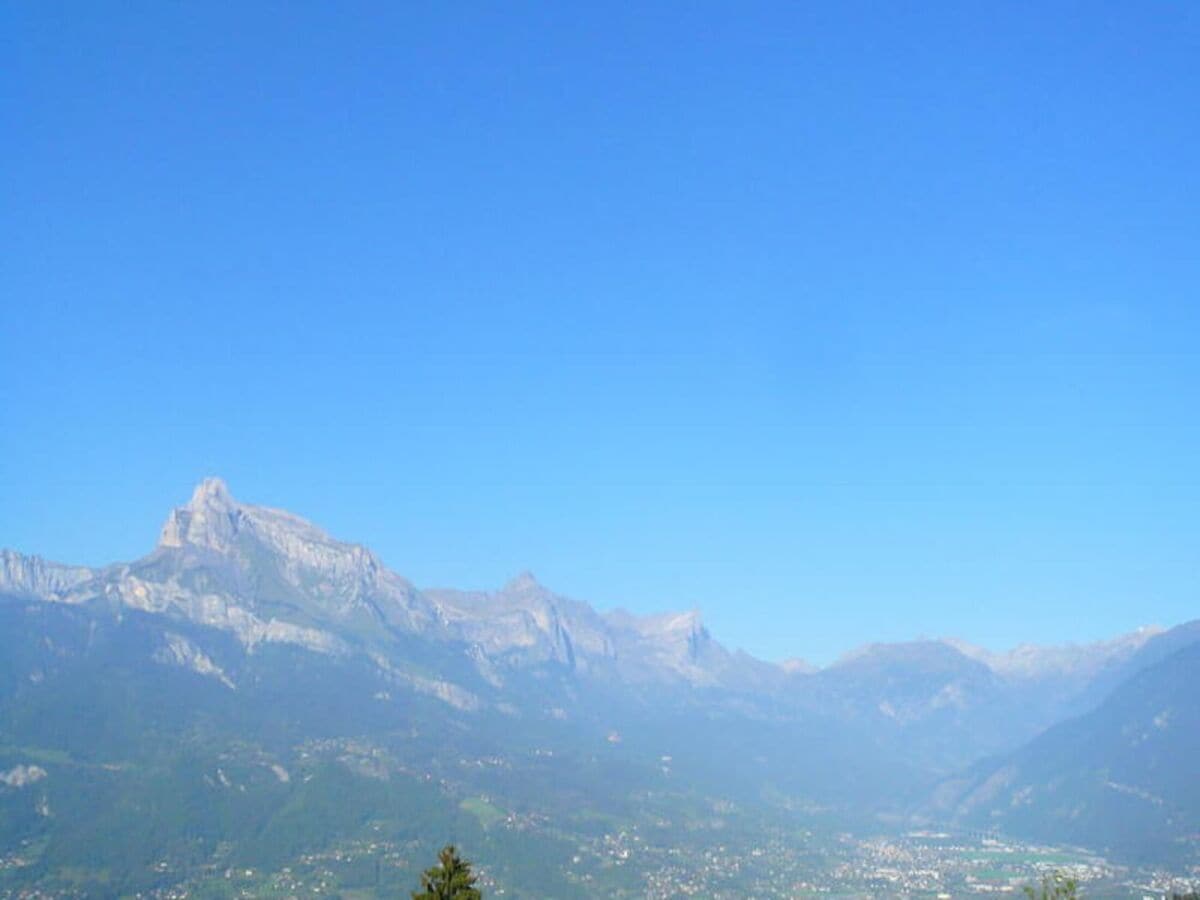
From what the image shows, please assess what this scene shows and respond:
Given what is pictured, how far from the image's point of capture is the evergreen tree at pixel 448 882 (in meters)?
45.3

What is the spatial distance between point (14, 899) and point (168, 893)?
25.4 metres

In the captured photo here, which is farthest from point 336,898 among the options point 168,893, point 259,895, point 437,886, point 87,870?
point 437,886

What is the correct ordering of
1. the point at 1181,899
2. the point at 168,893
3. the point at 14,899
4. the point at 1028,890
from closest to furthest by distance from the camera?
the point at 1028,890, the point at 1181,899, the point at 14,899, the point at 168,893

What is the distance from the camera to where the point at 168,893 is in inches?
7520

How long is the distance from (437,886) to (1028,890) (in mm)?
28231

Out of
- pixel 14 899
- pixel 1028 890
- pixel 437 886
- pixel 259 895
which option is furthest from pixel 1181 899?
pixel 14 899

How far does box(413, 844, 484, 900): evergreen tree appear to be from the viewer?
45.3 meters

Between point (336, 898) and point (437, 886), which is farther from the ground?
point (437, 886)

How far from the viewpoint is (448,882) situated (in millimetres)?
45531

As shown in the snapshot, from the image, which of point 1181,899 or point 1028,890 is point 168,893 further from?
point 1028,890

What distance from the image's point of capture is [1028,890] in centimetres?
5212

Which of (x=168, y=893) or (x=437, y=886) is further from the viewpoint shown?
(x=168, y=893)

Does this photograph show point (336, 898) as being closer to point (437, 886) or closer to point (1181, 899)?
point (1181, 899)

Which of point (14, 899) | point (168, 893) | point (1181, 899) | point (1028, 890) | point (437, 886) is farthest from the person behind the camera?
point (168, 893)
